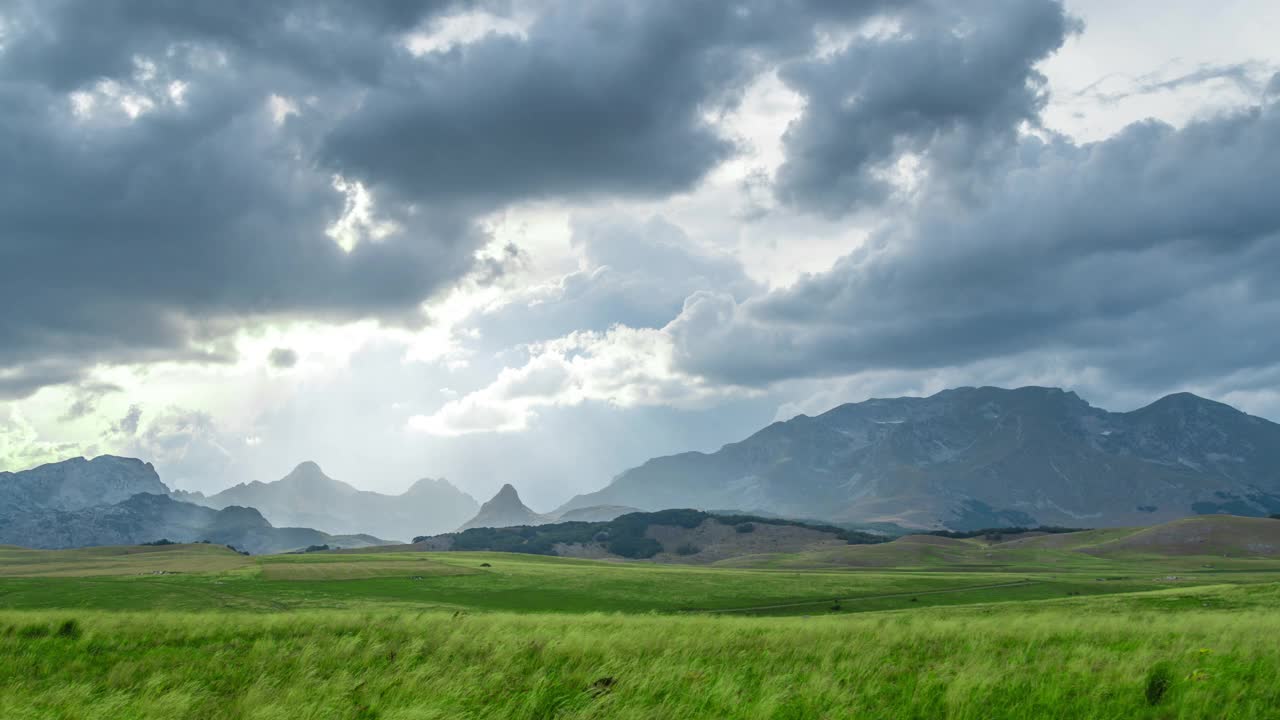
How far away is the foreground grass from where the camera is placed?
37.6 ft

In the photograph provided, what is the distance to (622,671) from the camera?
14.0 metres

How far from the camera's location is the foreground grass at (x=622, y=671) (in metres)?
11.4

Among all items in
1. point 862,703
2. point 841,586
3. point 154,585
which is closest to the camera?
point 862,703

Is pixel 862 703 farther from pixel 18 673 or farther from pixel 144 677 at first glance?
pixel 18 673

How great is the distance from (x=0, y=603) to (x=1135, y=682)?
92742 mm

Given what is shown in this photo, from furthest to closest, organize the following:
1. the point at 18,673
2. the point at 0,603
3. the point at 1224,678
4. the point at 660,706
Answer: the point at 0,603 < the point at 18,673 < the point at 1224,678 < the point at 660,706

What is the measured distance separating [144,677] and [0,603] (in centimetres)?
7913

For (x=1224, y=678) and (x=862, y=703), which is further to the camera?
(x=1224, y=678)

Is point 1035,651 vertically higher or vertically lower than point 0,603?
higher

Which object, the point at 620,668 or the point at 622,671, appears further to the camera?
the point at 620,668

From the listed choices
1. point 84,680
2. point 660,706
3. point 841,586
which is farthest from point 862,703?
point 841,586

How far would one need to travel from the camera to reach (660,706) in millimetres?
11219

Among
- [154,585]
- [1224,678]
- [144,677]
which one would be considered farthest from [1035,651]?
[154,585]

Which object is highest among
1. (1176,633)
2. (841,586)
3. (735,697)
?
(735,697)
